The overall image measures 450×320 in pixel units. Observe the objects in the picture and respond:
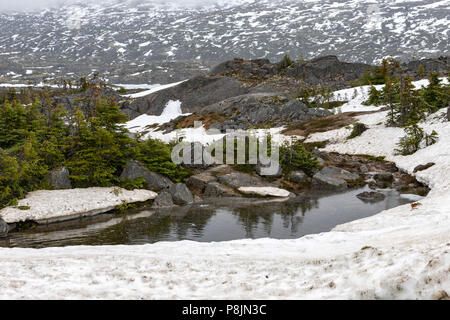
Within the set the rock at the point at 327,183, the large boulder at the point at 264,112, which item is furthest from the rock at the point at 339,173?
the large boulder at the point at 264,112

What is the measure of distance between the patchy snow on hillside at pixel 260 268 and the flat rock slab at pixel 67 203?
7162 millimetres

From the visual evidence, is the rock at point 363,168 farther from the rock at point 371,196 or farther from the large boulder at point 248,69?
the large boulder at point 248,69

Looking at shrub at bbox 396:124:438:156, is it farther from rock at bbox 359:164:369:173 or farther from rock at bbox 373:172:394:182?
rock at bbox 373:172:394:182

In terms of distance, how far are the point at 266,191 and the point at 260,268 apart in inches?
726

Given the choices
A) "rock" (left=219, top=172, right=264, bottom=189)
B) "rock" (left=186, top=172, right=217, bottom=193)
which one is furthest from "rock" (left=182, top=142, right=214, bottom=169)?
"rock" (left=219, top=172, right=264, bottom=189)

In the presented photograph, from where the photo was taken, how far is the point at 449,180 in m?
25.1

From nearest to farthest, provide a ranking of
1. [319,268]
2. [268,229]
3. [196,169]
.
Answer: [319,268], [268,229], [196,169]

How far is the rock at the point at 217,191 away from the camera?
29.5 meters

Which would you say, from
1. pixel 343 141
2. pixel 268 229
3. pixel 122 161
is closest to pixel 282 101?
pixel 343 141

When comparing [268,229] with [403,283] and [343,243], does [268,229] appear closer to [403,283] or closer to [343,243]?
[343,243]

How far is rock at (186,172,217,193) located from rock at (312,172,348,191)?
8896mm

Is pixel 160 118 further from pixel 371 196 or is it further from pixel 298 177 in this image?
pixel 371 196

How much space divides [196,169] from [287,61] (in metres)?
90.6
